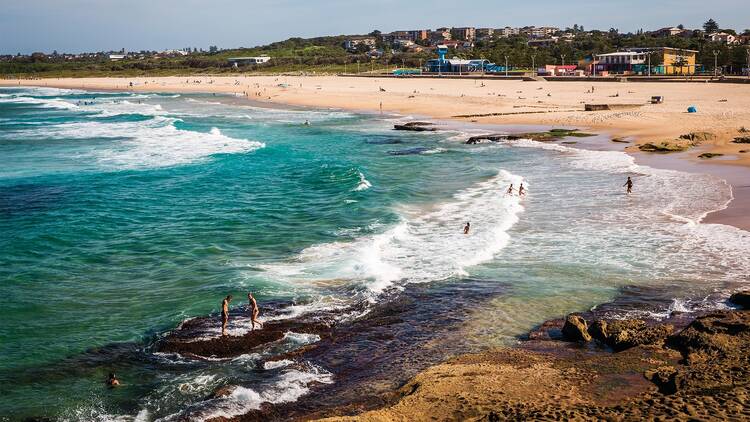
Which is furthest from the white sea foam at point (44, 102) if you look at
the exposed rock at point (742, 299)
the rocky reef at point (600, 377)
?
the exposed rock at point (742, 299)

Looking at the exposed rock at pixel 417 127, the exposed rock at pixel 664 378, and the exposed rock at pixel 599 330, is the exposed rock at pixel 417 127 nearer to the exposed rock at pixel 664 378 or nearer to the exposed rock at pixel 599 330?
the exposed rock at pixel 599 330

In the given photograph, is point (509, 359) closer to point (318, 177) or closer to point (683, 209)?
point (683, 209)

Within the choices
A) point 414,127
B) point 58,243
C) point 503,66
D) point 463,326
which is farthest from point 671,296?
point 503,66

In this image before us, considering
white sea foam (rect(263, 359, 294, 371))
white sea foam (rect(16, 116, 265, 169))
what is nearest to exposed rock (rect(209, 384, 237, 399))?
white sea foam (rect(263, 359, 294, 371))

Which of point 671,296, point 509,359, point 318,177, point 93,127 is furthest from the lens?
point 93,127

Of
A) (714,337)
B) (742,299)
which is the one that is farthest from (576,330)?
(742,299)

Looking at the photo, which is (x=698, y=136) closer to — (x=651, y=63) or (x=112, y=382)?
(x=112, y=382)

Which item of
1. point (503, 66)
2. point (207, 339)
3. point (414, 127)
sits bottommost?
point (207, 339)
